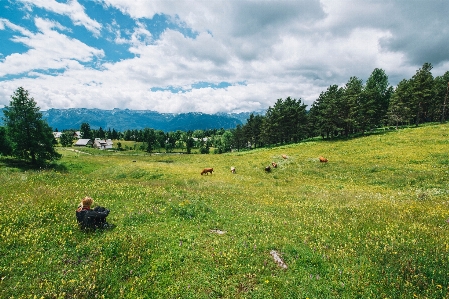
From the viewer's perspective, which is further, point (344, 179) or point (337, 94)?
Answer: point (337, 94)

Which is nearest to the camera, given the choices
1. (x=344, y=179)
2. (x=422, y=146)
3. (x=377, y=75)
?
(x=344, y=179)

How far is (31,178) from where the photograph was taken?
1905 centimetres

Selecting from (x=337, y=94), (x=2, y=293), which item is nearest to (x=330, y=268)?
A: (x=2, y=293)

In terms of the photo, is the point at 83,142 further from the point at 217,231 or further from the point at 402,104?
the point at 217,231

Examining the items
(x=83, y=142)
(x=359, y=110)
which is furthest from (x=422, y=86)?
(x=83, y=142)

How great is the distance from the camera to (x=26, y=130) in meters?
44.2

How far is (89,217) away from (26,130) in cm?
4816

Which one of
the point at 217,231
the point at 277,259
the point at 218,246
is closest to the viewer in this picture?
the point at 277,259

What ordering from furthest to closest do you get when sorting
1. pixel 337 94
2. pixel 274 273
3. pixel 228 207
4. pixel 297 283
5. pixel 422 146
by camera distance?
pixel 337 94, pixel 422 146, pixel 228 207, pixel 274 273, pixel 297 283

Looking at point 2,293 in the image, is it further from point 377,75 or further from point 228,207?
point 377,75

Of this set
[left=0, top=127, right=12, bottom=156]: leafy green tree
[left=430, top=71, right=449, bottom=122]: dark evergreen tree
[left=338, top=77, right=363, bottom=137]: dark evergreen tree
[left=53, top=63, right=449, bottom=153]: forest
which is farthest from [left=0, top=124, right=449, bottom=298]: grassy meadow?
[left=430, top=71, right=449, bottom=122]: dark evergreen tree

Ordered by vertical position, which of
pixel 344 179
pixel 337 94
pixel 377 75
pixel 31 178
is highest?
pixel 377 75

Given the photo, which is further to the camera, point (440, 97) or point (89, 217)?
point (440, 97)

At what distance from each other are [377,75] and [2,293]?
402ft
